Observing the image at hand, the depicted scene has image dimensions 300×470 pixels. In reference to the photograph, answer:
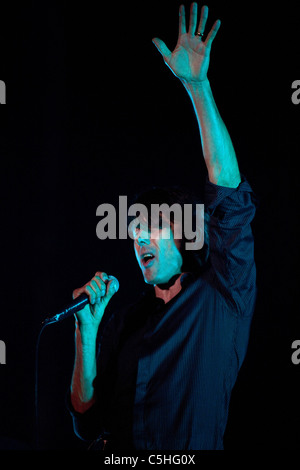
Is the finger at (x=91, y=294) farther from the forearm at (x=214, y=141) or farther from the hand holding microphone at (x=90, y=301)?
the forearm at (x=214, y=141)

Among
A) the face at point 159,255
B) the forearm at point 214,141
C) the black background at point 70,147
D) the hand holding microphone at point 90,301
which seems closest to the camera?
the forearm at point 214,141

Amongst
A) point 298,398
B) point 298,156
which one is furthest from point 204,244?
point 298,398

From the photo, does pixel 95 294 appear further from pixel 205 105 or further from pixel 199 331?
pixel 205 105

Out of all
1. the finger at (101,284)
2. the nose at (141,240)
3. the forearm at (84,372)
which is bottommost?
the forearm at (84,372)

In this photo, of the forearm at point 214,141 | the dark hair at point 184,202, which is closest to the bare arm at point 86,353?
the dark hair at point 184,202

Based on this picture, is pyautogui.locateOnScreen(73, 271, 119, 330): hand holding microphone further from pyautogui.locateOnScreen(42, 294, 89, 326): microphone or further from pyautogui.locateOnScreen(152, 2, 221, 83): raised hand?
pyautogui.locateOnScreen(152, 2, 221, 83): raised hand

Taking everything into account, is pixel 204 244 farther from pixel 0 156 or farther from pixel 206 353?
pixel 0 156

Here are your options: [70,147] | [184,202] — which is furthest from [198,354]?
[70,147]

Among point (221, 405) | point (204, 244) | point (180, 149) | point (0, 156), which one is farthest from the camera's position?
point (0, 156)

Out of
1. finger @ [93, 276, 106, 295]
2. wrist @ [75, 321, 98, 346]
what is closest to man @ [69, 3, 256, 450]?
finger @ [93, 276, 106, 295]

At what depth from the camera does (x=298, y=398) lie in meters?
1.78

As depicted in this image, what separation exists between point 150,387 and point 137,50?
1752 mm

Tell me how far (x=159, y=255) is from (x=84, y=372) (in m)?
0.46

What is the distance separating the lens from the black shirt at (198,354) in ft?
3.75
